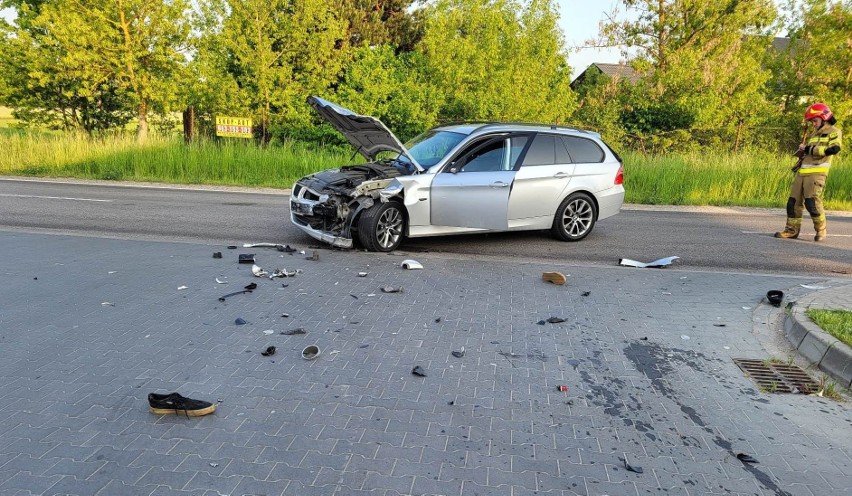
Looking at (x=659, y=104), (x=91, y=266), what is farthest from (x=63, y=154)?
(x=659, y=104)

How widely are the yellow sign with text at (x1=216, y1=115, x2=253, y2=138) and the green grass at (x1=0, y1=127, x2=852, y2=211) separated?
0.99 meters

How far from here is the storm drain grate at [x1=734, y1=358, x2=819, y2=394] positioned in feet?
13.8

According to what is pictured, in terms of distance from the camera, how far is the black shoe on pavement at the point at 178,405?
137 inches

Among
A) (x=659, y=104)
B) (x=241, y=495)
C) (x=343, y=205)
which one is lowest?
(x=241, y=495)

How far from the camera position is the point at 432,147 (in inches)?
340

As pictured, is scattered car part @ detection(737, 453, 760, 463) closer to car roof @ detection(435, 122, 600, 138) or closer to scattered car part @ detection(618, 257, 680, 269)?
scattered car part @ detection(618, 257, 680, 269)

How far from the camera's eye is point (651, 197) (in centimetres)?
1573

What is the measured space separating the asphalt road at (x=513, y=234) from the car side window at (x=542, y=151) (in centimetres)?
131

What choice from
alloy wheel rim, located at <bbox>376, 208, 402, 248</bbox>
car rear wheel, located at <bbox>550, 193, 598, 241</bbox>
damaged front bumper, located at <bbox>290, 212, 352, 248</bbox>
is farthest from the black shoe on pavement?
car rear wheel, located at <bbox>550, 193, 598, 241</bbox>

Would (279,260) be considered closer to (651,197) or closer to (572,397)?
(572,397)

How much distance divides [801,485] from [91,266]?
7.15 m

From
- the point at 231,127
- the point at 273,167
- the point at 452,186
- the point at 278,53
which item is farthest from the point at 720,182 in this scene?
the point at 278,53

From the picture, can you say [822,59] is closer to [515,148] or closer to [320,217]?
[515,148]

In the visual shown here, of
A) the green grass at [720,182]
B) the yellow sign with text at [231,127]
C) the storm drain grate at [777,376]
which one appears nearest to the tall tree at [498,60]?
the green grass at [720,182]
